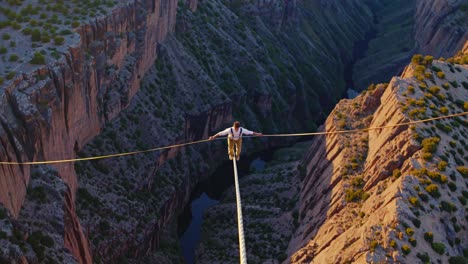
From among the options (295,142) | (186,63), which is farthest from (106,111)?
(295,142)

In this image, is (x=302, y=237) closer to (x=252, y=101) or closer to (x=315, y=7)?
(x=252, y=101)

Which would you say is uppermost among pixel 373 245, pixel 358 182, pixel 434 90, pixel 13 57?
pixel 13 57

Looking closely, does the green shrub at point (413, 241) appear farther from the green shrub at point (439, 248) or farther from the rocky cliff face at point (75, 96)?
the rocky cliff face at point (75, 96)

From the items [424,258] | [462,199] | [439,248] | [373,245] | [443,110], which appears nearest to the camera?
[424,258]

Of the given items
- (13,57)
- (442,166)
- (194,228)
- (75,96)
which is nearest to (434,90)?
(442,166)

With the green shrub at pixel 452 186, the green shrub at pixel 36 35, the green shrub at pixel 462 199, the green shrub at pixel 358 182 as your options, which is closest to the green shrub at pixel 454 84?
the green shrub at pixel 358 182

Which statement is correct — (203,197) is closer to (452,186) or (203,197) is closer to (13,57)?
(13,57)
